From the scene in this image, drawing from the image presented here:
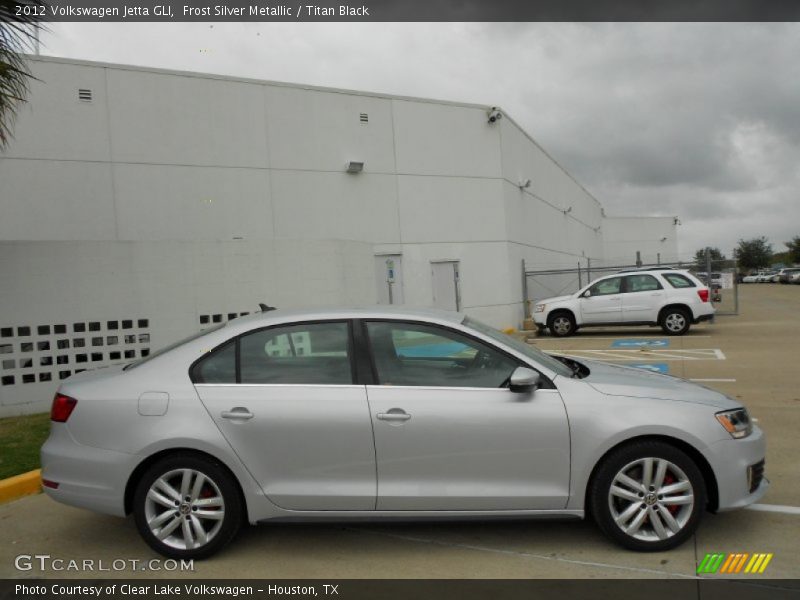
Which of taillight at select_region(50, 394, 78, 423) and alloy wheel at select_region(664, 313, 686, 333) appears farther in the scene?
alloy wheel at select_region(664, 313, 686, 333)

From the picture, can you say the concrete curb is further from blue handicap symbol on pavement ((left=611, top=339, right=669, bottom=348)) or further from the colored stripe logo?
blue handicap symbol on pavement ((left=611, top=339, right=669, bottom=348))

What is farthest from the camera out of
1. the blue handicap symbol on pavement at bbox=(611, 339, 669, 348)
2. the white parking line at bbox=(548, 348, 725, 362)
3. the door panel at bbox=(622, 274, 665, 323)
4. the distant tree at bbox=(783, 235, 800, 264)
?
the distant tree at bbox=(783, 235, 800, 264)

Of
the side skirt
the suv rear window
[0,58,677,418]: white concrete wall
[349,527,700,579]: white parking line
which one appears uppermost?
[0,58,677,418]: white concrete wall

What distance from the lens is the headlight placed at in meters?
3.86

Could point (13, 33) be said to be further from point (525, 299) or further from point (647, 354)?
point (525, 299)

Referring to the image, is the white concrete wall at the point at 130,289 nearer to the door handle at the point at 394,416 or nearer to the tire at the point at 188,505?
the tire at the point at 188,505

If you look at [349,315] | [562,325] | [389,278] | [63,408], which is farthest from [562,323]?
[63,408]

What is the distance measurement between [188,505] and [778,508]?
3962 millimetres

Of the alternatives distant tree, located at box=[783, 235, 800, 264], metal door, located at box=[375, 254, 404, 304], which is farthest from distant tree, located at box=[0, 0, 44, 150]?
distant tree, located at box=[783, 235, 800, 264]

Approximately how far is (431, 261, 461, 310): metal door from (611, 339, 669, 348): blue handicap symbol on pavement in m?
4.69

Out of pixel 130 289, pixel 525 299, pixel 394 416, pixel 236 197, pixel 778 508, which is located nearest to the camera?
pixel 394 416

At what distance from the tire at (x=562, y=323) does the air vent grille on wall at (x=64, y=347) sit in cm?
1051

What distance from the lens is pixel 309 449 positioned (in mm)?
3822

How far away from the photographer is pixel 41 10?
691 cm
